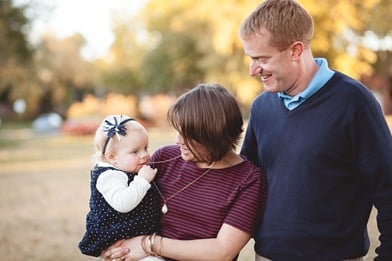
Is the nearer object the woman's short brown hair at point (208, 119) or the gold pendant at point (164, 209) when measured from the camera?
the woman's short brown hair at point (208, 119)

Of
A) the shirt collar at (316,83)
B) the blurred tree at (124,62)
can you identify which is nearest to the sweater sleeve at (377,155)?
the shirt collar at (316,83)

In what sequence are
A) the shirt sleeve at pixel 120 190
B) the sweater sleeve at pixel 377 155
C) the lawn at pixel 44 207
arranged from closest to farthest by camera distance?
the sweater sleeve at pixel 377 155
the shirt sleeve at pixel 120 190
the lawn at pixel 44 207

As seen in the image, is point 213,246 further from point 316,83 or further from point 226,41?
point 226,41

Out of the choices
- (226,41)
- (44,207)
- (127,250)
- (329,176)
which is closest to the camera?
(329,176)

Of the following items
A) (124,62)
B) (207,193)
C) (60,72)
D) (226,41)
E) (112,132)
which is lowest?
(207,193)

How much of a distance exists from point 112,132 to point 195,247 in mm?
690

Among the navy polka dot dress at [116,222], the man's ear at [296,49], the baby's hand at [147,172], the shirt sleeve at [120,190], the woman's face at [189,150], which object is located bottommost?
the navy polka dot dress at [116,222]

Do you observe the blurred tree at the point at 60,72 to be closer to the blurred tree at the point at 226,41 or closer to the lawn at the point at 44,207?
the blurred tree at the point at 226,41

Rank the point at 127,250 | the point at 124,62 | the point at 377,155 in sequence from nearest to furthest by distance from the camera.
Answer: the point at 377,155 → the point at 127,250 → the point at 124,62

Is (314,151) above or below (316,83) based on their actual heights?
below

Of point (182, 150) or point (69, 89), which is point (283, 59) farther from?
point (69, 89)

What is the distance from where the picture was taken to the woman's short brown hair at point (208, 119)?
2.45 metres

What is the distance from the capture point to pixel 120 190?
2533 mm

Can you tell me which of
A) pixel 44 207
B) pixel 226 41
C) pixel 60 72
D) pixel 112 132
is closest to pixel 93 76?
pixel 60 72
